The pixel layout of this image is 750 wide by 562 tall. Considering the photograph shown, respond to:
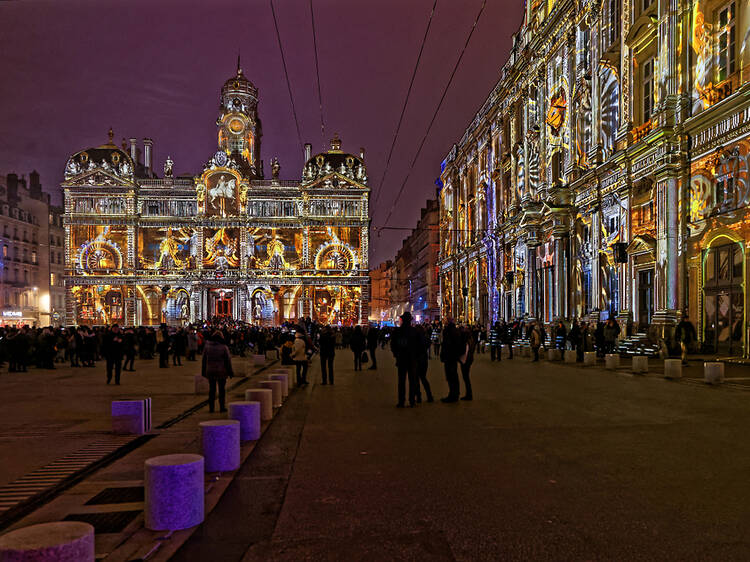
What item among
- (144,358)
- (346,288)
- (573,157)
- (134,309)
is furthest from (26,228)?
Answer: (573,157)

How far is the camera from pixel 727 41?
20.2 meters

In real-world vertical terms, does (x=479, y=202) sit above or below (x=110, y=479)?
above

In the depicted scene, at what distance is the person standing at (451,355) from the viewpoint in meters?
13.1

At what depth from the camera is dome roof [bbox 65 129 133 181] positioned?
237 ft

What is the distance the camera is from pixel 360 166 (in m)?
76.3

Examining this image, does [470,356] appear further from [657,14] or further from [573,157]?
[573,157]

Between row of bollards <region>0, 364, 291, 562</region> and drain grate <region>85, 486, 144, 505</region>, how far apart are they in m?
0.89

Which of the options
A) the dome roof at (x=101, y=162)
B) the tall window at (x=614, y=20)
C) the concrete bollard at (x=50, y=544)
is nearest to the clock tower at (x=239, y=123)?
the dome roof at (x=101, y=162)

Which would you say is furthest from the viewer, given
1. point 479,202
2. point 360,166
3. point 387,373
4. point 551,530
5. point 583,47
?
point 360,166

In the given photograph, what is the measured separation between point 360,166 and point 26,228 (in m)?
37.9

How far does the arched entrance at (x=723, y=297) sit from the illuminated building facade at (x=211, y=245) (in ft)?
175

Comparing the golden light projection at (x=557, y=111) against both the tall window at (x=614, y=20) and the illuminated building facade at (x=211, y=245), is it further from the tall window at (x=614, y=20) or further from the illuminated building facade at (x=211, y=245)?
the illuminated building facade at (x=211, y=245)

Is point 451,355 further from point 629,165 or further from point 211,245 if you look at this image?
point 211,245

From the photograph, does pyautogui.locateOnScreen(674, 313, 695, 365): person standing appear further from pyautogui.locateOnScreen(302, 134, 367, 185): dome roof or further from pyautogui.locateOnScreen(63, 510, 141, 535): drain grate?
pyautogui.locateOnScreen(302, 134, 367, 185): dome roof
